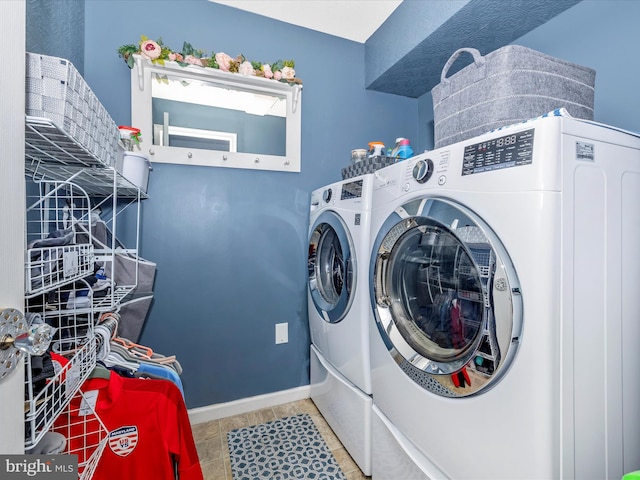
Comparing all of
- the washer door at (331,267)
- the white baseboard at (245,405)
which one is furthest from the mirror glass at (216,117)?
the white baseboard at (245,405)

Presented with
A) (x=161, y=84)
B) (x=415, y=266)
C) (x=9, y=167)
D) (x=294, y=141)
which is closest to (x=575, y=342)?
(x=415, y=266)

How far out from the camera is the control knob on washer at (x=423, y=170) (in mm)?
903

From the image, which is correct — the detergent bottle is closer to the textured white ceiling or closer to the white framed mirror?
the white framed mirror

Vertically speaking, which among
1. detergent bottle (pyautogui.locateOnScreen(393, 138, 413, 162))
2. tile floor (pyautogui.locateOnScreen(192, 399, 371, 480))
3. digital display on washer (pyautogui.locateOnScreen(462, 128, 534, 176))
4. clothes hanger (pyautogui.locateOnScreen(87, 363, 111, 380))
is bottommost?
tile floor (pyautogui.locateOnScreen(192, 399, 371, 480))

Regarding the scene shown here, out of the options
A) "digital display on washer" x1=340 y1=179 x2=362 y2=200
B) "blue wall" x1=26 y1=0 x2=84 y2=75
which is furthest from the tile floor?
"blue wall" x1=26 y1=0 x2=84 y2=75

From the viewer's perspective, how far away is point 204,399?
176 centimetres

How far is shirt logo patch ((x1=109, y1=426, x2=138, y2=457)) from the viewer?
2.75ft

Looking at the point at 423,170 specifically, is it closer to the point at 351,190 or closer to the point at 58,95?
the point at 351,190

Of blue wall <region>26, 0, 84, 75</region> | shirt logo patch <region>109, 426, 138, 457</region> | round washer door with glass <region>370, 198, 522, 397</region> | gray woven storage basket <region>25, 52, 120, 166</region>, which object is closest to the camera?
gray woven storage basket <region>25, 52, 120, 166</region>

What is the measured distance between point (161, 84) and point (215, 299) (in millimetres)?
1265

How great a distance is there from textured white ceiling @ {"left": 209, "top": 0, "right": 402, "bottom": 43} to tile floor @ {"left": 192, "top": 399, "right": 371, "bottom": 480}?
2394mm

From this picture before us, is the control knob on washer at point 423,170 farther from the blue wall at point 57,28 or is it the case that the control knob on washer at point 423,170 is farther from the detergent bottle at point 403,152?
the blue wall at point 57,28

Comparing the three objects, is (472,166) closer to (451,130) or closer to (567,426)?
(451,130)

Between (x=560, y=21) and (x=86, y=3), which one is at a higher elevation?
(x=86, y=3)
